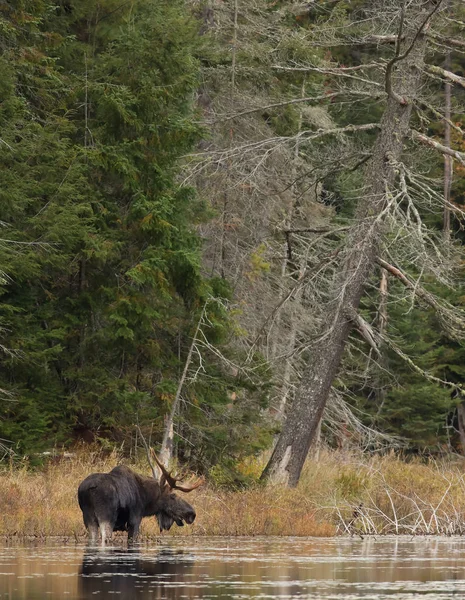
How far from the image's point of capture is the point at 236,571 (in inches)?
535

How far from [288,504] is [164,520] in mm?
2903

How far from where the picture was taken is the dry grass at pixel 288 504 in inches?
733

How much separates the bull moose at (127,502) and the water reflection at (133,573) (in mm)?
684

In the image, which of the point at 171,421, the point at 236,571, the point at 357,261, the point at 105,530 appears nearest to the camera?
the point at 236,571

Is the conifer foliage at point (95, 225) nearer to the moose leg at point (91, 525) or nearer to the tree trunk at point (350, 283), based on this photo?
the tree trunk at point (350, 283)

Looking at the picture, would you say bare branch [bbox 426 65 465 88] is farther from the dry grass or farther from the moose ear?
the moose ear

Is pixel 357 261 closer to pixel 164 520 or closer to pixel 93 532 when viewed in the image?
pixel 164 520

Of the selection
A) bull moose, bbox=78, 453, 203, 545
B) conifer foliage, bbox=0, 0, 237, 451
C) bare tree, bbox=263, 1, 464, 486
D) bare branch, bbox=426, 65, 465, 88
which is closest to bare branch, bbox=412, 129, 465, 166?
bare tree, bbox=263, 1, 464, 486

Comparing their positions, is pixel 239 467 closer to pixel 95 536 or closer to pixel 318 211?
pixel 95 536

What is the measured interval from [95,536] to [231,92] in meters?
14.5

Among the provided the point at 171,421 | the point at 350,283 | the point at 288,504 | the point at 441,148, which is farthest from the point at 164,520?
the point at 441,148

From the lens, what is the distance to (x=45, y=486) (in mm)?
19953

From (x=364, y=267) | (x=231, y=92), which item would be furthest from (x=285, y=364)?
(x=364, y=267)

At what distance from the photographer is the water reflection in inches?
456
